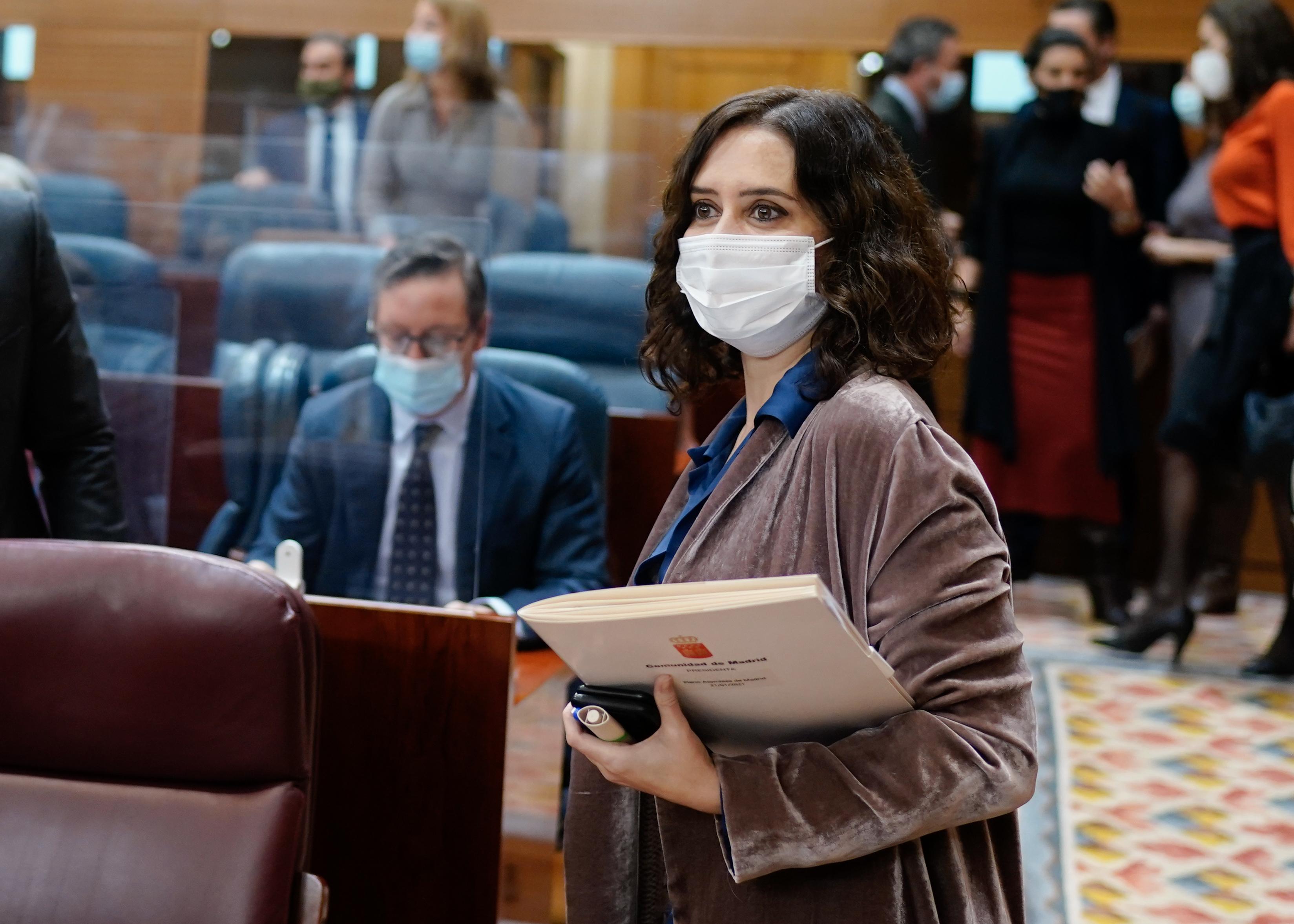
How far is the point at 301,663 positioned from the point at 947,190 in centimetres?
386

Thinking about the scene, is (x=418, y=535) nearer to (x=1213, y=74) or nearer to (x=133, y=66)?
(x=1213, y=74)

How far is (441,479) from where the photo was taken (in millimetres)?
2115

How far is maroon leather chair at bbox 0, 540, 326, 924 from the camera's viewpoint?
1.33m

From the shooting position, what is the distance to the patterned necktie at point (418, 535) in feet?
6.97

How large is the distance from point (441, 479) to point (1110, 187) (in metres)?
2.55

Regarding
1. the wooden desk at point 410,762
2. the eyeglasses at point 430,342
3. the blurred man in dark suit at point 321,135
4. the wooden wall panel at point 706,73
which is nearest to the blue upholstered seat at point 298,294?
the eyeglasses at point 430,342

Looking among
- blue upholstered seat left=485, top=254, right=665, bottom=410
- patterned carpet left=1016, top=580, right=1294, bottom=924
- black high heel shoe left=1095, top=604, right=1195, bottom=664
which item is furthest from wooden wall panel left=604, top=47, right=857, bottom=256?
patterned carpet left=1016, top=580, right=1294, bottom=924

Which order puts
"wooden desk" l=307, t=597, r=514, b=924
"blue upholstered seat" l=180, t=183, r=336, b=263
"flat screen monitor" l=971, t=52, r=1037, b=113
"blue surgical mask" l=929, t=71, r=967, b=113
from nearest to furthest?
"wooden desk" l=307, t=597, r=514, b=924 → "blue upholstered seat" l=180, t=183, r=336, b=263 → "blue surgical mask" l=929, t=71, r=967, b=113 → "flat screen monitor" l=971, t=52, r=1037, b=113

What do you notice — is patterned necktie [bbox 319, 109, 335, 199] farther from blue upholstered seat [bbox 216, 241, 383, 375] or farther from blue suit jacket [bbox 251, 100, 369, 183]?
blue upholstered seat [bbox 216, 241, 383, 375]

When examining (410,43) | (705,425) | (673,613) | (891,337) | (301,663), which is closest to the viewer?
(673,613)

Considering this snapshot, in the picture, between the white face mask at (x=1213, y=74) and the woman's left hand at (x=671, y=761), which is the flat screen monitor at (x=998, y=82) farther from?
the woman's left hand at (x=671, y=761)

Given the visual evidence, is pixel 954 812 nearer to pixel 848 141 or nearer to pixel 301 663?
pixel 848 141

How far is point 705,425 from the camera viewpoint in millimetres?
3053

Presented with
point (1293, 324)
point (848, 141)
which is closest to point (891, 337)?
point (848, 141)
